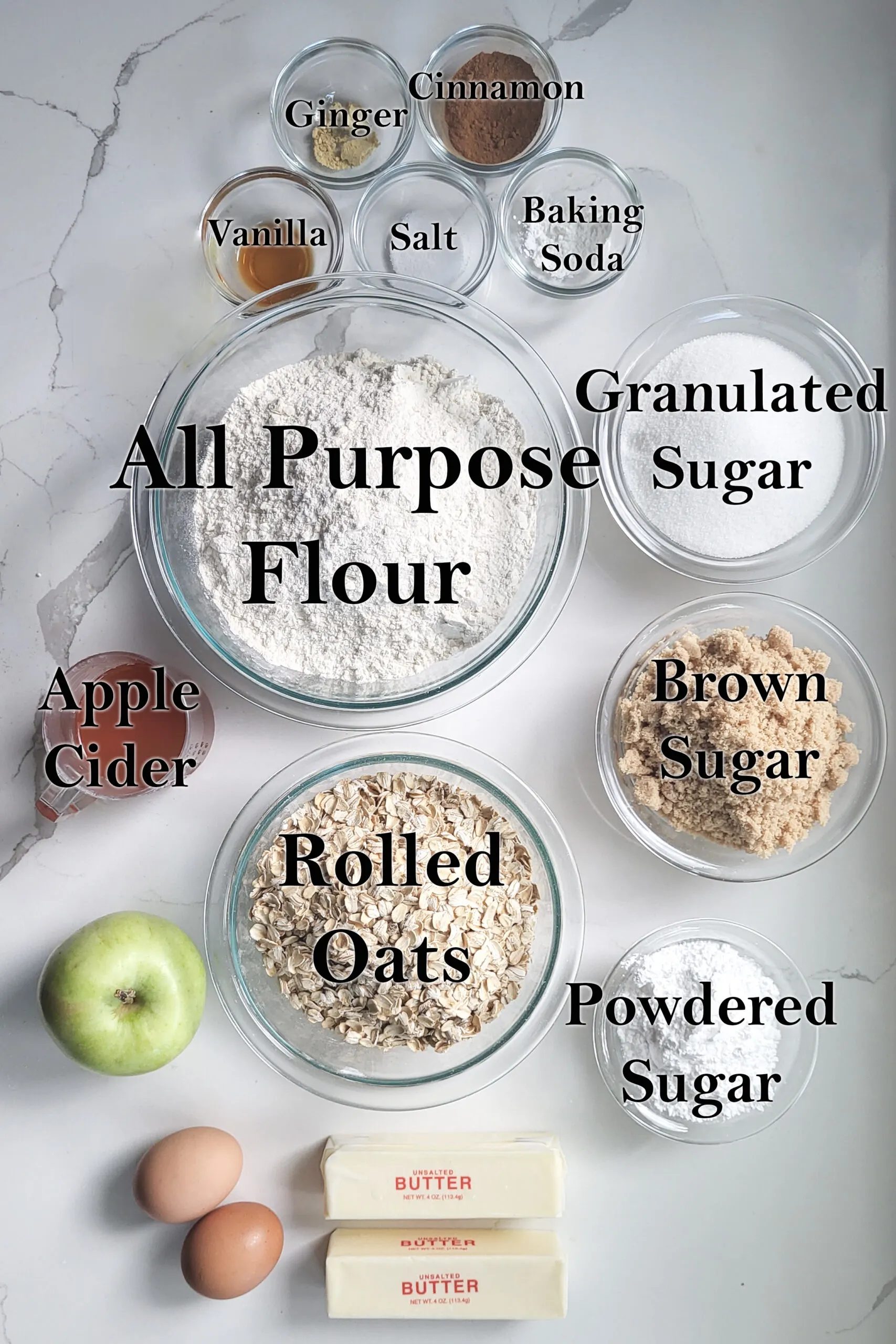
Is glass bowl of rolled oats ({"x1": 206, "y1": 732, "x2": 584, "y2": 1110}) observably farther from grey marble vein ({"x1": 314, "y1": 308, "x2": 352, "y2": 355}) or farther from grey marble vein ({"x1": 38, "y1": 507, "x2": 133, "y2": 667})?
grey marble vein ({"x1": 314, "y1": 308, "x2": 352, "y2": 355})

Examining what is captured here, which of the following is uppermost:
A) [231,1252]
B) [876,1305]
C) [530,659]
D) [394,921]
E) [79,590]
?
[79,590]

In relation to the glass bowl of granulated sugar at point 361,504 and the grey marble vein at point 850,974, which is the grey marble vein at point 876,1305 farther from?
the glass bowl of granulated sugar at point 361,504

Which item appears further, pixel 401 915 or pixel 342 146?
pixel 342 146

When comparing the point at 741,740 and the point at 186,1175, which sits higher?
the point at 741,740

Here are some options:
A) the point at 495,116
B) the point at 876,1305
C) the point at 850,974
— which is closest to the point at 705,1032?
the point at 850,974

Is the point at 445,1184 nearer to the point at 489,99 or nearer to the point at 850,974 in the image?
the point at 850,974

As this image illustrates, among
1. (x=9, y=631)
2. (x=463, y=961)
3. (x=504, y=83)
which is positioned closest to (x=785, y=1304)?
(x=463, y=961)

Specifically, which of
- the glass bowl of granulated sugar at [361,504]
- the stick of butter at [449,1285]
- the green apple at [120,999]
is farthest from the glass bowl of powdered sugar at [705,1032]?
the green apple at [120,999]

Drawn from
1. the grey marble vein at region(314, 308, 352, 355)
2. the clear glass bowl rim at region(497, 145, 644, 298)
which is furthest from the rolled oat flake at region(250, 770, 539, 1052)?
the clear glass bowl rim at region(497, 145, 644, 298)
